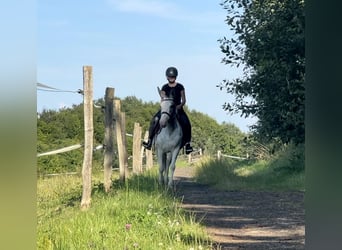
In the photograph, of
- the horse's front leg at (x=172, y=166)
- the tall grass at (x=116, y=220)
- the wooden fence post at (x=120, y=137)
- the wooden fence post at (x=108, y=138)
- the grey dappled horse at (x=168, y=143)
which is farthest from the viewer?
the wooden fence post at (x=120, y=137)

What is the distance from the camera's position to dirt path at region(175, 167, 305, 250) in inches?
108

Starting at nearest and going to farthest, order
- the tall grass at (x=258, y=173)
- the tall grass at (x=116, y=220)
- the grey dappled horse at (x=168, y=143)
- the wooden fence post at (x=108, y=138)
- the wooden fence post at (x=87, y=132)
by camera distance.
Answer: the tall grass at (x=116, y=220) → the wooden fence post at (x=87, y=132) → the grey dappled horse at (x=168, y=143) → the wooden fence post at (x=108, y=138) → the tall grass at (x=258, y=173)

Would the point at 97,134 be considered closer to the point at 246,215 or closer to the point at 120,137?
the point at 120,137

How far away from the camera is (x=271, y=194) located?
486 cm

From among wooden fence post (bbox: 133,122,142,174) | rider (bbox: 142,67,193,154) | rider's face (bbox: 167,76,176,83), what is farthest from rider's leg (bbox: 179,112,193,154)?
wooden fence post (bbox: 133,122,142,174)

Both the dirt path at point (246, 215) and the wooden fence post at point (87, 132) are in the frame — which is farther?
the wooden fence post at point (87, 132)

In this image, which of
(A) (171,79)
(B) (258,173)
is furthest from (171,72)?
(B) (258,173)

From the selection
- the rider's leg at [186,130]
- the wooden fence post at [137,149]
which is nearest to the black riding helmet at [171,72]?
the rider's leg at [186,130]

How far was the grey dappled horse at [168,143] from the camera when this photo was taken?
339 cm

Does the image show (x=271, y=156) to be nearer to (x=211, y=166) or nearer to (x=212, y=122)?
(x=211, y=166)

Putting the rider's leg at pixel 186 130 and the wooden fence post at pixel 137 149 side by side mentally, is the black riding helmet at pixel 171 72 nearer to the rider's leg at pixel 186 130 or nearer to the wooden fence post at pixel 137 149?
the rider's leg at pixel 186 130

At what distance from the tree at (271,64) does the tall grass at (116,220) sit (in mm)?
1147
